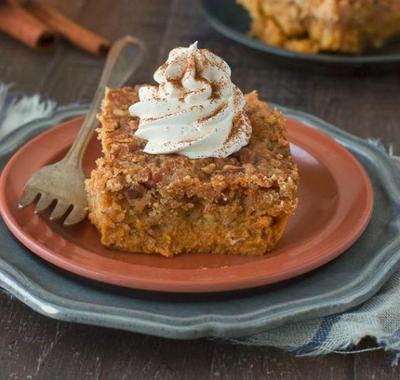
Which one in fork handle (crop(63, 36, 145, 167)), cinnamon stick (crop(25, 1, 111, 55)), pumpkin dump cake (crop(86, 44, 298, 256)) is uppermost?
pumpkin dump cake (crop(86, 44, 298, 256))

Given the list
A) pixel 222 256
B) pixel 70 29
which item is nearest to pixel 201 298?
pixel 222 256

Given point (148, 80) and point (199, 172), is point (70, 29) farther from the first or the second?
point (199, 172)

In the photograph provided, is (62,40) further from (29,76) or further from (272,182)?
(272,182)

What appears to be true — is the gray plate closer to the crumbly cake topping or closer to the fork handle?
the crumbly cake topping

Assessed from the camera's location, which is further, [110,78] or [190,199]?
[110,78]

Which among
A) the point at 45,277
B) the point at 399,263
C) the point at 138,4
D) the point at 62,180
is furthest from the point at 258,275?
the point at 138,4

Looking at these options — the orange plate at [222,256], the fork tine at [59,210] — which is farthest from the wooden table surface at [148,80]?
the fork tine at [59,210]

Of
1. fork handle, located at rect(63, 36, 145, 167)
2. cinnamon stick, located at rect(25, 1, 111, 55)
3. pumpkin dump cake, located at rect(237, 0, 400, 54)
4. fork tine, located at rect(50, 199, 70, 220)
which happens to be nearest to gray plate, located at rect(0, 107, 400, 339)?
fork tine, located at rect(50, 199, 70, 220)
